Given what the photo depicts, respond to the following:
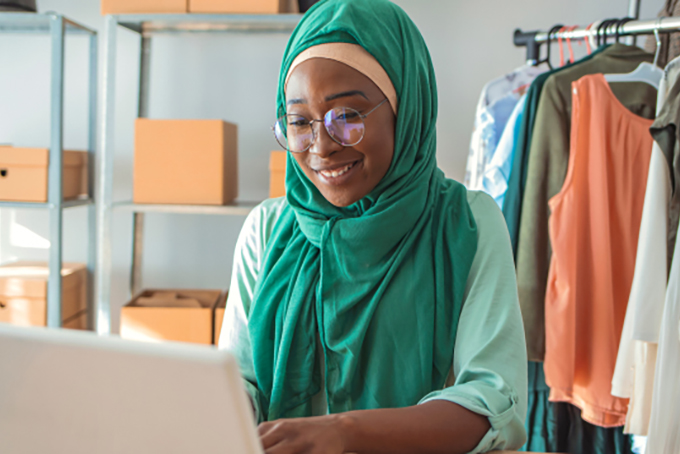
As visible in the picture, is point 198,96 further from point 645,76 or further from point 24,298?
point 645,76

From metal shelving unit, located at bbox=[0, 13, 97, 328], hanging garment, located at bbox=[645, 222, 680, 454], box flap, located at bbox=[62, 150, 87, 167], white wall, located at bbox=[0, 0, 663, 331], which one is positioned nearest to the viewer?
hanging garment, located at bbox=[645, 222, 680, 454]

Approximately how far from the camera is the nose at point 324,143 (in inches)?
32.9

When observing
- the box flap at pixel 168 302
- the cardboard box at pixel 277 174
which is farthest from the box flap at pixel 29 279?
the cardboard box at pixel 277 174

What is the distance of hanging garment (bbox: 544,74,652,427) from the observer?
146 cm

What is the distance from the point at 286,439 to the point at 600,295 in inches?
46.7

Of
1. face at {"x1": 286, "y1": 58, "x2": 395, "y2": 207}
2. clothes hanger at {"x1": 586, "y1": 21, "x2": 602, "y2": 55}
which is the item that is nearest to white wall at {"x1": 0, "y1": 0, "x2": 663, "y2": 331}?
clothes hanger at {"x1": 586, "y1": 21, "x2": 602, "y2": 55}

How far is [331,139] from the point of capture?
83cm

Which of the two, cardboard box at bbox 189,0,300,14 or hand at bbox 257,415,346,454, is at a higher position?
cardboard box at bbox 189,0,300,14

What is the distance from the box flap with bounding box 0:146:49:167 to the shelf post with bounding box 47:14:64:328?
0.02 metres

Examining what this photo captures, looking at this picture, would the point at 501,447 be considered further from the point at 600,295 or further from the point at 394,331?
the point at 600,295

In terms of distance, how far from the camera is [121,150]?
2279 millimetres

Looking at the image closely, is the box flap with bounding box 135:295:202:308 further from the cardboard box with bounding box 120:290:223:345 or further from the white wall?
the white wall

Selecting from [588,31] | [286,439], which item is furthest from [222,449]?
[588,31]

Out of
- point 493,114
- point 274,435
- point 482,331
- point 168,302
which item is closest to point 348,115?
point 482,331
